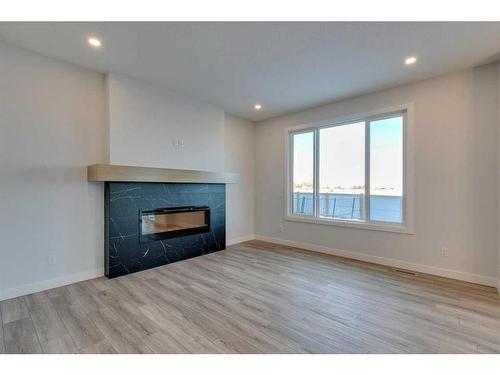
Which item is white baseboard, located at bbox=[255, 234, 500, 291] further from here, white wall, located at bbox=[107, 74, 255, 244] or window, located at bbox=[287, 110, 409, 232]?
white wall, located at bbox=[107, 74, 255, 244]

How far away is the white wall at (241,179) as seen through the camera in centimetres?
529

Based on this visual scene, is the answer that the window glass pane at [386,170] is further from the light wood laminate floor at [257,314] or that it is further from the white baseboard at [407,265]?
the light wood laminate floor at [257,314]

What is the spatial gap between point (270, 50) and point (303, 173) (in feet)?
9.18

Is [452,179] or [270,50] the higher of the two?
[270,50]

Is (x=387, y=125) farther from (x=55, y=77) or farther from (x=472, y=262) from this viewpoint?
(x=55, y=77)

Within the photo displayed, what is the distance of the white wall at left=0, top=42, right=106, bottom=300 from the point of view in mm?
2719

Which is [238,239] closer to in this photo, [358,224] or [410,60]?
[358,224]

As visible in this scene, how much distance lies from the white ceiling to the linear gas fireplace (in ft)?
6.59

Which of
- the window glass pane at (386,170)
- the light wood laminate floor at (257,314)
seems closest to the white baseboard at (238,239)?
the light wood laminate floor at (257,314)

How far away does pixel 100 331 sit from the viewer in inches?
80.6

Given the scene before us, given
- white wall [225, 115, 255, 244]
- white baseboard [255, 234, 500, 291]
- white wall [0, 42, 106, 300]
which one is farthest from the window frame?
white wall [0, 42, 106, 300]

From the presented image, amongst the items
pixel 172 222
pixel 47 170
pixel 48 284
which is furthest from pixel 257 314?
pixel 47 170

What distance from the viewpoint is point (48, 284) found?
294 centimetres

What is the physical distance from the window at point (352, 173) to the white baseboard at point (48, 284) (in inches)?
140
